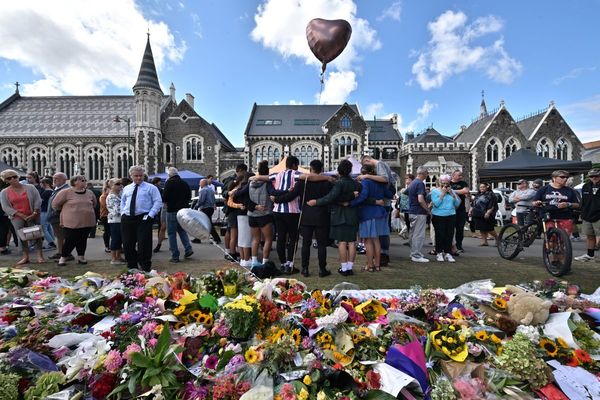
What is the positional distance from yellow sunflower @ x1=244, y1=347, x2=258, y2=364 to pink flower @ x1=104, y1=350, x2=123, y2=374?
809mm

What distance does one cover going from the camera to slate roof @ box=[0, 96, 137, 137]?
38281 mm

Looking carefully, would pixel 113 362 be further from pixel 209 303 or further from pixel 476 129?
pixel 476 129

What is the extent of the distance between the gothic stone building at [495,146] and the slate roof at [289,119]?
9.41 meters

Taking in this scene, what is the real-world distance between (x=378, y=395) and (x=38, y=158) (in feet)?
157

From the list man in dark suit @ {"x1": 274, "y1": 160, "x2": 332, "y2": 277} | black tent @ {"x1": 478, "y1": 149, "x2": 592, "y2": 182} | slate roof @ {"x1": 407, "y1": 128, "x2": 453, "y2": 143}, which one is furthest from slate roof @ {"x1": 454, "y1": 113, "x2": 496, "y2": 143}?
man in dark suit @ {"x1": 274, "y1": 160, "x2": 332, "y2": 277}

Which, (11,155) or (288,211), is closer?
(288,211)

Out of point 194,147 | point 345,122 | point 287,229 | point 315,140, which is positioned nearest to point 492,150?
point 345,122

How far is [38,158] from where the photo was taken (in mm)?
38000

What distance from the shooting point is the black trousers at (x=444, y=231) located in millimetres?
6750

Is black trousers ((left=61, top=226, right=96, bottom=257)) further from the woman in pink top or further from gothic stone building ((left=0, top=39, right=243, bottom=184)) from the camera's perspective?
gothic stone building ((left=0, top=39, right=243, bottom=184))

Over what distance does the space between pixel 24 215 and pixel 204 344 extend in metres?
6.51

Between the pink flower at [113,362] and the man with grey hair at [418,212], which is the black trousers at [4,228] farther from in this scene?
the man with grey hair at [418,212]

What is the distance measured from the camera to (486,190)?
8.71 m

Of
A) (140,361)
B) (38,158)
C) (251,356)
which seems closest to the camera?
(140,361)
